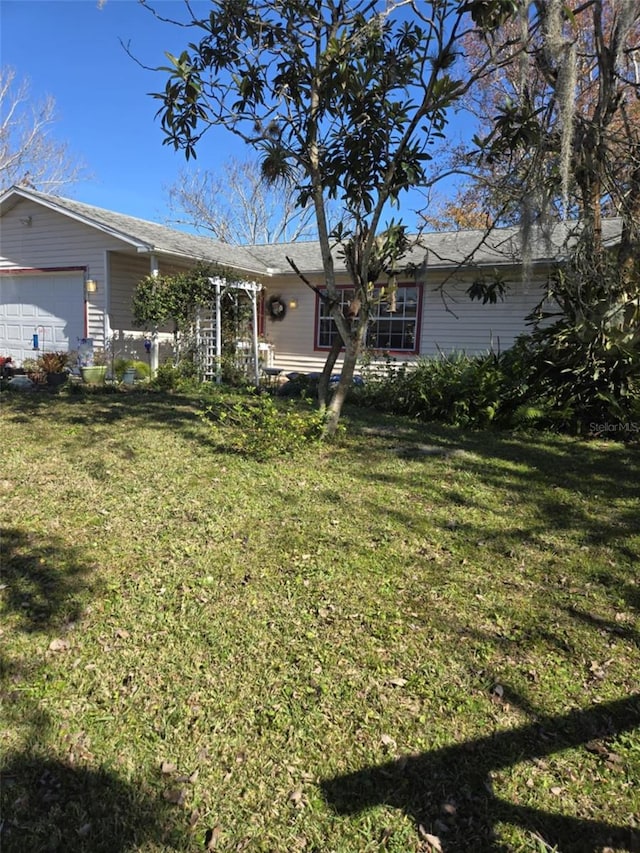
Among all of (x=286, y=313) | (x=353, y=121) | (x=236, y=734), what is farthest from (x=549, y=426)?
(x=286, y=313)

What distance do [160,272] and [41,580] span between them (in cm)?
1012

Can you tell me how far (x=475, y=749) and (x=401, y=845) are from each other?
49 centimetres

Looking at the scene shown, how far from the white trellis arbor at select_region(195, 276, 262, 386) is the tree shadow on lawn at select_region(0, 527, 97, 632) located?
7.41 metres

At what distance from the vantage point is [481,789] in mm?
1890

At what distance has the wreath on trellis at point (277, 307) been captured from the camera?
13.4 m

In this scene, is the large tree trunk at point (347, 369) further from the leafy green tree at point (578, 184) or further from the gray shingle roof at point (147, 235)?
the gray shingle roof at point (147, 235)

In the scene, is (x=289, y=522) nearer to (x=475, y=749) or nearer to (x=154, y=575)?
(x=154, y=575)

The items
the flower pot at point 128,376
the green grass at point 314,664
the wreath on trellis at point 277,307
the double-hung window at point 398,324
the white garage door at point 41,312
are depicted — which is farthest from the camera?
the wreath on trellis at point 277,307

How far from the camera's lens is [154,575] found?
10.3ft

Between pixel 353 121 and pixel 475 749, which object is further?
pixel 353 121

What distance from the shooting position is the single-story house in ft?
36.0

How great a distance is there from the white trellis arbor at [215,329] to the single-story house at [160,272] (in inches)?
45.2

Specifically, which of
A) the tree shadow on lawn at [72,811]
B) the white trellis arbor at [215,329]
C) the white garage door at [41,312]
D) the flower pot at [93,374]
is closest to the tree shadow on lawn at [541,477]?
the tree shadow on lawn at [72,811]

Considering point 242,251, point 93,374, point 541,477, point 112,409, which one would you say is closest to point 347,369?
point 541,477
